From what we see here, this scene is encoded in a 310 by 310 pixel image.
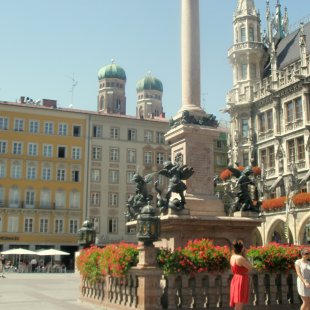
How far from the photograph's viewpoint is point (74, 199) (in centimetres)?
6247

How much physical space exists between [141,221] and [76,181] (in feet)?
165

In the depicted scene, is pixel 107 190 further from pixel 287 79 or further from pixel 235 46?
pixel 287 79

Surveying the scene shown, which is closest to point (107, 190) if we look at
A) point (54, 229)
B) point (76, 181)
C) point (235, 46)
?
point (76, 181)

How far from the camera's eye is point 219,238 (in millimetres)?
17562

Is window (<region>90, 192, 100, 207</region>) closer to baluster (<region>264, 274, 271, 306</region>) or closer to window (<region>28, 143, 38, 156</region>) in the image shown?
window (<region>28, 143, 38, 156</region>)

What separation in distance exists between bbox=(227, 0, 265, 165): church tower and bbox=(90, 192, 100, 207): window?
62.1 feet

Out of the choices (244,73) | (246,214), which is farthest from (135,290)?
(244,73)

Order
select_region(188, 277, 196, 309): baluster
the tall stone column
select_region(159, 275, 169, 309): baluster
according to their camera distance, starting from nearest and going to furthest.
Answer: select_region(159, 275, 169, 309): baluster, select_region(188, 277, 196, 309): baluster, the tall stone column

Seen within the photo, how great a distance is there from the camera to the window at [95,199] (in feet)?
206

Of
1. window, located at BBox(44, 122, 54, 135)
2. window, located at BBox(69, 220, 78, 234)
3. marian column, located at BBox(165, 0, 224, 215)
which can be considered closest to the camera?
marian column, located at BBox(165, 0, 224, 215)

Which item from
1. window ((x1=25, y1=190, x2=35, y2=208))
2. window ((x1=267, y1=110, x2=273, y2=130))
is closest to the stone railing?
window ((x1=267, y1=110, x2=273, y2=130))

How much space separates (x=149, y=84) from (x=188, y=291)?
13558 cm

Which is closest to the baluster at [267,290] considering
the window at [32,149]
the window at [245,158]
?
the window at [245,158]

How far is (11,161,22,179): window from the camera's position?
60375 millimetres
